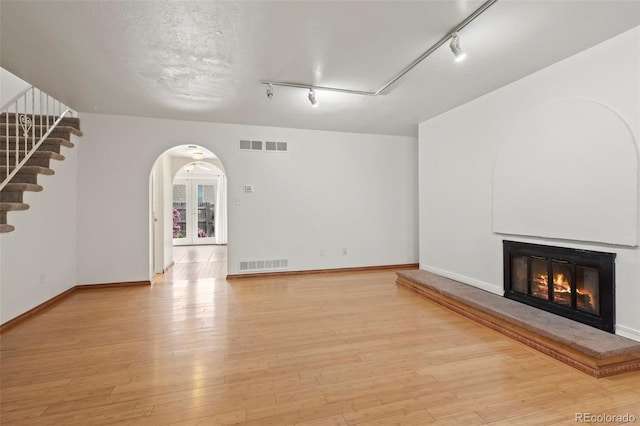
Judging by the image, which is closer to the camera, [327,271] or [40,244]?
[40,244]

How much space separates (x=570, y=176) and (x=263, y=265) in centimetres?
454

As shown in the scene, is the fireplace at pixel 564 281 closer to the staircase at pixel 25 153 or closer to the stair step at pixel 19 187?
the staircase at pixel 25 153

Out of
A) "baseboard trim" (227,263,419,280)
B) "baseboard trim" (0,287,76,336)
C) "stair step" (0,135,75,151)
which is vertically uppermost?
"stair step" (0,135,75,151)

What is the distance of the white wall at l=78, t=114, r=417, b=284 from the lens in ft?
15.7

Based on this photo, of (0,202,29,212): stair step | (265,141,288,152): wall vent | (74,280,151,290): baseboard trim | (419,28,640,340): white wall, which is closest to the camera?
(419,28,640,340): white wall

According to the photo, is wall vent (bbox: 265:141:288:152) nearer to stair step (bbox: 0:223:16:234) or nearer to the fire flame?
stair step (bbox: 0:223:16:234)

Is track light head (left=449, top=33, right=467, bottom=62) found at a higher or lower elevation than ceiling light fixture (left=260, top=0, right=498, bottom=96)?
lower

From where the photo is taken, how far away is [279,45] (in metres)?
2.72

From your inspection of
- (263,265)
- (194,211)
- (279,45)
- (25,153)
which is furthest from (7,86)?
(194,211)

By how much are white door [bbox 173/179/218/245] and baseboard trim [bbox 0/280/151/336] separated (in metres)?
5.71

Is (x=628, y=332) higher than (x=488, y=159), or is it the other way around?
(x=488, y=159)

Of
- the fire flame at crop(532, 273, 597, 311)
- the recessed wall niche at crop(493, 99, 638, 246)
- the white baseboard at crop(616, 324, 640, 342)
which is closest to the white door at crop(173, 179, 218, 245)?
the recessed wall niche at crop(493, 99, 638, 246)

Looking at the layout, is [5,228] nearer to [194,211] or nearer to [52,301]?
[52,301]

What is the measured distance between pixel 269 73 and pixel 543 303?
3.90 meters
